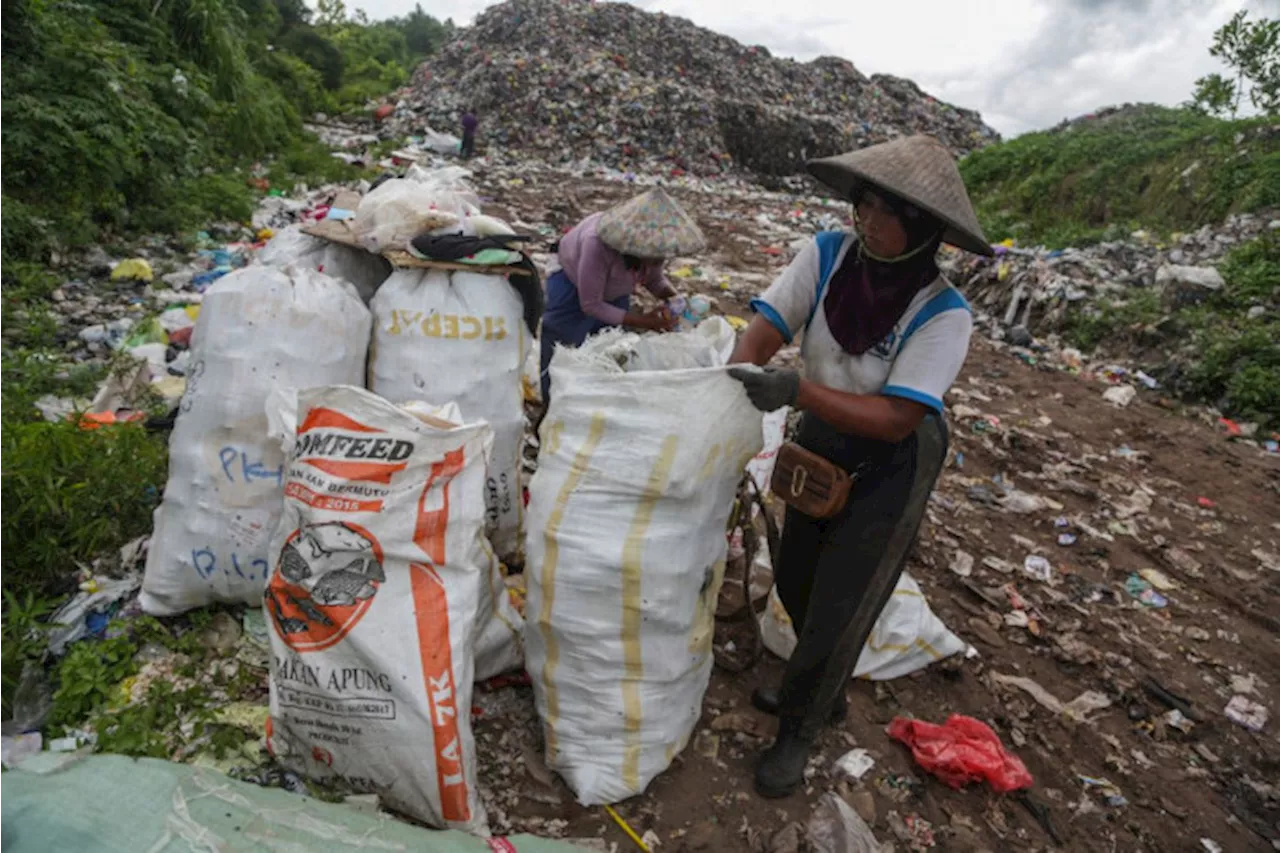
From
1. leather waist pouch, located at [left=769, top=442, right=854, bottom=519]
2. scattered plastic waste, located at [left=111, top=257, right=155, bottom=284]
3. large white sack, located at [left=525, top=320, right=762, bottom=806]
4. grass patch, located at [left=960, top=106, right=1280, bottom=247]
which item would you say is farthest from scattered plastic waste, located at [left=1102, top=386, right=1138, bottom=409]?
scattered plastic waste, located at [left=111, top=257, right=155, bottom=284]

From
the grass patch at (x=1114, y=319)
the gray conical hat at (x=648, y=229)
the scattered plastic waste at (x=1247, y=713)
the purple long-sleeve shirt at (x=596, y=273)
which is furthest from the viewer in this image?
the grass patch at (x=1114, y=319)

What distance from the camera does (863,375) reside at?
166 centimetres

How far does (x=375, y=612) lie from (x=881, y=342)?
1.22 meters

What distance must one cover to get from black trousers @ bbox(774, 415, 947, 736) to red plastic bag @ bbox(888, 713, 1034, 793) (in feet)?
1.22

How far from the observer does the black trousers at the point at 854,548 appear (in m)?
1.68

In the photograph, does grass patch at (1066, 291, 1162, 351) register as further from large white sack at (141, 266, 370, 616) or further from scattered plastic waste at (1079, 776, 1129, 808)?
large white sack at (141, 266, 370, 616)

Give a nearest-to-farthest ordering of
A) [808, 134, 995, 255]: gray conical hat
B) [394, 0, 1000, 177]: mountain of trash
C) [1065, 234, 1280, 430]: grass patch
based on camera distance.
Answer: [808, 134, 995, 255]: gray conical hat
[1065, 234, 1280, 430]: grass patch
[394, 0, 1000, 177]: mountain of trash

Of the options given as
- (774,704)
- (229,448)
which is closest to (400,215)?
(229,448)

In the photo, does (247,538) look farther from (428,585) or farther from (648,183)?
(648,183)

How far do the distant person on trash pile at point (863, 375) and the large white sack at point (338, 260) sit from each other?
1305 mm

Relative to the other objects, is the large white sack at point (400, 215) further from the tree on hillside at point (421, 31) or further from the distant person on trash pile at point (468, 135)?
the tree on hillside at point (421, 31)

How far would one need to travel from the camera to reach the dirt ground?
183 centimetres

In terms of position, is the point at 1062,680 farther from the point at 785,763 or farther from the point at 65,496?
the point at 65,496

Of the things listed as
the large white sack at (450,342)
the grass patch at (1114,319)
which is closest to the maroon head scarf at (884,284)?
the large white sack at (450,342)
